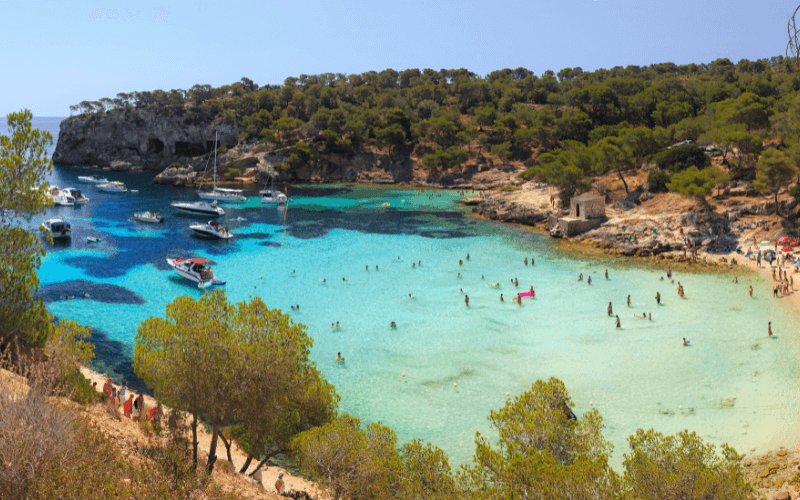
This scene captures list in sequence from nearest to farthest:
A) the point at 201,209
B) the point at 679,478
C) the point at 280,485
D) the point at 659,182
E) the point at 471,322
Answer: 1. the point at 679,478
2. the point at 280,485
3. the point at 471,322
4. the point at 659,182
5. the point at 201,209

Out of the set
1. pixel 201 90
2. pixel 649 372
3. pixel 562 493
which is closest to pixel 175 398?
pixel 562 493

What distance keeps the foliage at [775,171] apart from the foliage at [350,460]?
56047 mm

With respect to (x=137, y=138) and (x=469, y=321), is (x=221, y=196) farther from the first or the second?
(x=469, y=321)

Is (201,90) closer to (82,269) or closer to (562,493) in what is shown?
(82,269)

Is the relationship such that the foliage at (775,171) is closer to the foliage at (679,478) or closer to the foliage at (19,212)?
the foliage at (679,478)

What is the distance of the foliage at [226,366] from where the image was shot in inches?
590

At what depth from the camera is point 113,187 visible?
103000 mm

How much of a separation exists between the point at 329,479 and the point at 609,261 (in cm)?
4466

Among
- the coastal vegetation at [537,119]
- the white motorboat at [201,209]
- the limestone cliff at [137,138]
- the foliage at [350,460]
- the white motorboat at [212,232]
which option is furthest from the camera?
the limestone cliff at [137,138]

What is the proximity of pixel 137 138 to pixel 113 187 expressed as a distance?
41.5 meters

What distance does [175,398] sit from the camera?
15.1 metres

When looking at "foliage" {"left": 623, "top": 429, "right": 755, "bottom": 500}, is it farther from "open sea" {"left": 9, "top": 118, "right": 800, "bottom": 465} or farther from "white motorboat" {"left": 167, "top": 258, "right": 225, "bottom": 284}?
"white motorboat" {"left": 167, "top": 258, "right": 225, "bottom": 284}

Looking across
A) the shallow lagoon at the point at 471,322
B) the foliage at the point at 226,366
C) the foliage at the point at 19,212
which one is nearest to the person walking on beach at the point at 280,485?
the foliage at the point at 226,366

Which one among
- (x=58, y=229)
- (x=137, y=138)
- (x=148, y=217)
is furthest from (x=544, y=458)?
(x=137, y=138)
